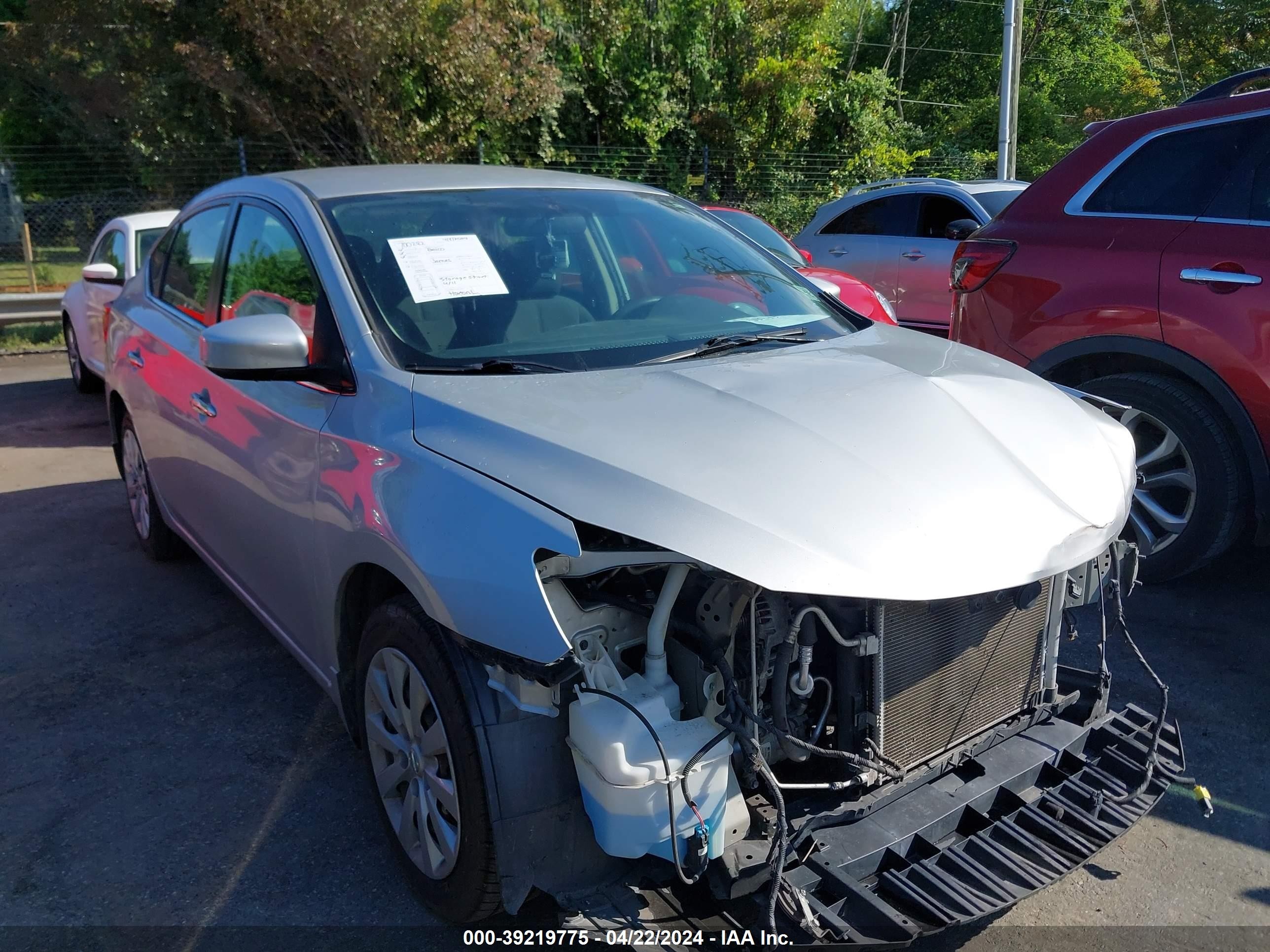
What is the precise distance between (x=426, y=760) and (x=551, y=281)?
1.47 meters

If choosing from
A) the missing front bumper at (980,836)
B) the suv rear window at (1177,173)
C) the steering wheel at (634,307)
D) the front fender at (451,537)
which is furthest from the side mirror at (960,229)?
the front fender at (451,537)

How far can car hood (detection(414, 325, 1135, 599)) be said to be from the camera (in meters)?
2.03

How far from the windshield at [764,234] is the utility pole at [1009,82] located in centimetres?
950

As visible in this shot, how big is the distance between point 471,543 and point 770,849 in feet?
2.81

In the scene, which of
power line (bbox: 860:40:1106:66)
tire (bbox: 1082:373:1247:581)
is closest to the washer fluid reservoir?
tire (bbox: 1082:373:1247:581)

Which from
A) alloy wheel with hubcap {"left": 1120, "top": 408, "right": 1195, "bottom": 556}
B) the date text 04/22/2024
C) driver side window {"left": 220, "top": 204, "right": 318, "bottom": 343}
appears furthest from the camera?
alloy wheel with hubcap {"left": 1120, "top": 408, "right": 1195, "bottom": 556}

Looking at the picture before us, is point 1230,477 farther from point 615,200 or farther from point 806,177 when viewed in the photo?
point 806,177

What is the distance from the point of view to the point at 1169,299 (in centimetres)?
426

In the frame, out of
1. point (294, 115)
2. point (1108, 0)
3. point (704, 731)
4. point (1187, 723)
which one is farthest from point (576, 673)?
point (1108, 0)

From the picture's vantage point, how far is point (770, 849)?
6.95 ft

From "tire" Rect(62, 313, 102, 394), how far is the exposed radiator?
29.8ft

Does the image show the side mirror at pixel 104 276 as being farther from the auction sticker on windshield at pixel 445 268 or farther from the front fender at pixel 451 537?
the front fender at pixel 451 537

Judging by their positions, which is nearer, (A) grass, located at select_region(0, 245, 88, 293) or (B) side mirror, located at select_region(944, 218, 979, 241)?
Result: (B) side mirror, located at select_region(944, 218, 979, 241)

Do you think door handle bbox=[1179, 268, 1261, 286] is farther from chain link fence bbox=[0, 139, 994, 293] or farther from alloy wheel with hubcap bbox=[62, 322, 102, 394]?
chain link fence bbox=[0, 139, 994, 293]
